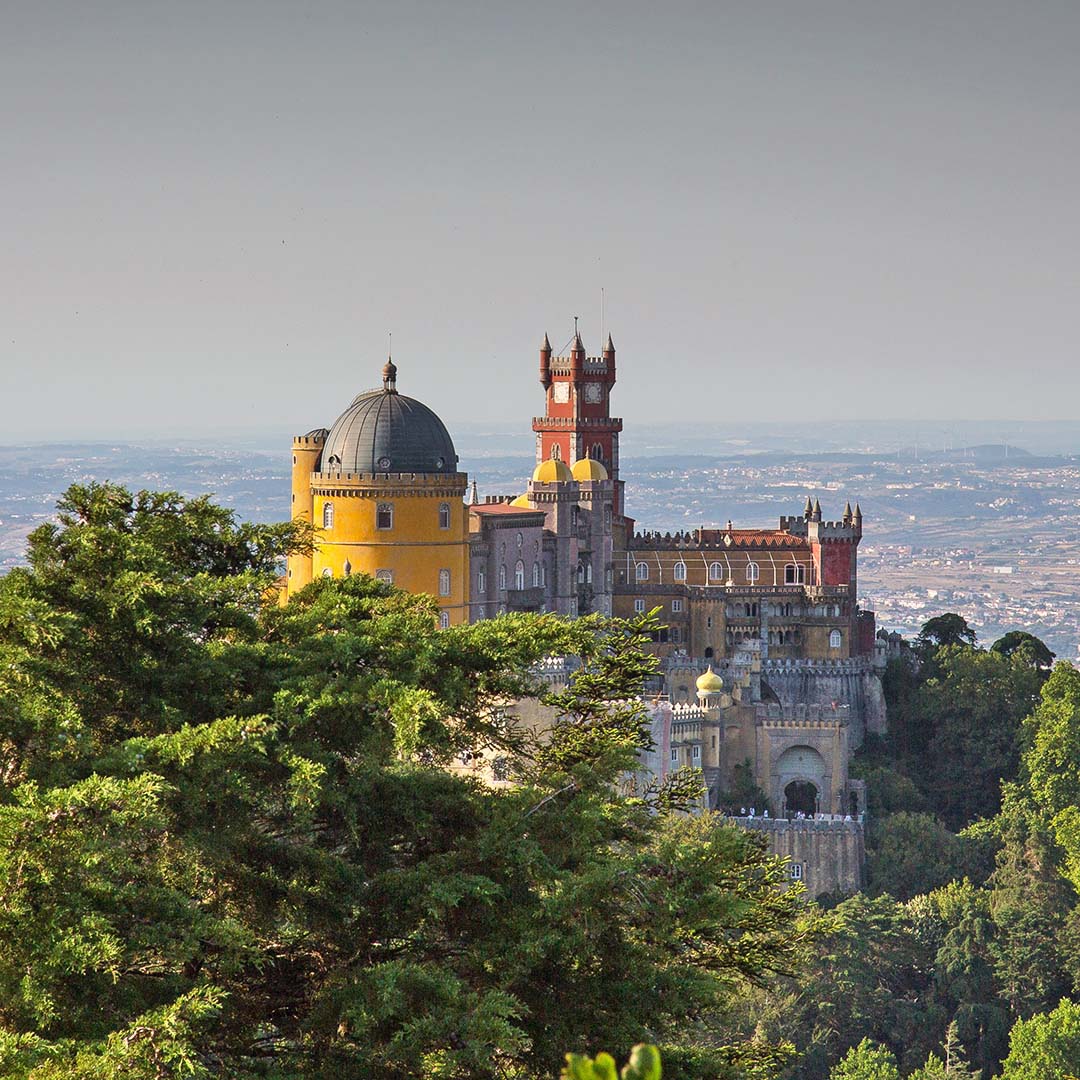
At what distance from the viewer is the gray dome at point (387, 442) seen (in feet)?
270

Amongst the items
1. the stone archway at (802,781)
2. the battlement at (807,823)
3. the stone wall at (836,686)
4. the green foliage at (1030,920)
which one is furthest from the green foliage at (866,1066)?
the stone wall at (836,686)

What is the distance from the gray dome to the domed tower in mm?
34

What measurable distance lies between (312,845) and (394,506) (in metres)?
50.4

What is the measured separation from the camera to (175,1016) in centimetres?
2661

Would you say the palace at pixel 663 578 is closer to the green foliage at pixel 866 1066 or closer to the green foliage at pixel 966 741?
the green foliage at pixel 966 741

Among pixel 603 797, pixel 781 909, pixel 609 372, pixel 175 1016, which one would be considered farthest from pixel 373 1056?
pixel 609 372

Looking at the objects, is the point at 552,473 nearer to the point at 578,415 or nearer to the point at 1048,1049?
the point at 578,415

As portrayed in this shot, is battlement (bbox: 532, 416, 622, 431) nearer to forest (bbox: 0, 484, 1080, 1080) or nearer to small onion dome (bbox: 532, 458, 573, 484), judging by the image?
small onion dome (bbox: 532, 458, 573, 484)

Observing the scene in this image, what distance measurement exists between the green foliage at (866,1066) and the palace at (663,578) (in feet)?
38.2

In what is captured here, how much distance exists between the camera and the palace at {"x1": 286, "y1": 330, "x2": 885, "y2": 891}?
8219 centimetres

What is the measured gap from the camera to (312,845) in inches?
1251

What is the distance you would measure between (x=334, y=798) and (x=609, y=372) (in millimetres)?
82764

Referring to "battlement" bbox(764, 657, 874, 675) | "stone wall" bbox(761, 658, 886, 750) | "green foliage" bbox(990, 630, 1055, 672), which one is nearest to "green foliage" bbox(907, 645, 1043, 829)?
"stone wall" bbox(761, 658, 886, 750)

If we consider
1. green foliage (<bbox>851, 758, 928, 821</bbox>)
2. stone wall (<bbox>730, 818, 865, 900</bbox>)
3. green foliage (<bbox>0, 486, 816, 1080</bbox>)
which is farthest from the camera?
green foliage (<bbox>851, 758, 928, 821</bbox>)
